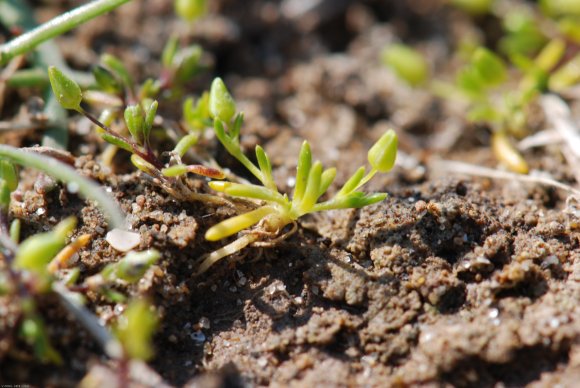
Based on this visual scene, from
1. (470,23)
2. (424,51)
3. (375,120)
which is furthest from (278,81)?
(470,23)

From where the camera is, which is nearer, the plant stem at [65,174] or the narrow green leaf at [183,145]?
the plant stem at [65,174]

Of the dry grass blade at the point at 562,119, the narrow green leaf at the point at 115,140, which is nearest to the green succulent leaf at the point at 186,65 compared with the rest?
the narrow green leaf at the point at 115,140

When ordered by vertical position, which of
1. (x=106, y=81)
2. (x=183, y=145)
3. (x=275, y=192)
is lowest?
(x=275, y=192)

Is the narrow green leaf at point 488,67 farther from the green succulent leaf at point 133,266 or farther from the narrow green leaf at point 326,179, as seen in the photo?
the green succulent leaf at point 133,266

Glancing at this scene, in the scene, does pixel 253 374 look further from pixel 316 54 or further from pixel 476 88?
pixel 316 54

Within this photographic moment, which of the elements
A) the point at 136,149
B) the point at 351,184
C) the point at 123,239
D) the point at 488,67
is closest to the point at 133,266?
the point at 123,239

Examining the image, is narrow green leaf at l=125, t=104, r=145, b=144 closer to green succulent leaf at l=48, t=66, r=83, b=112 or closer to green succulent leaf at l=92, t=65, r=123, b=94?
green succulent leaf at l=48, t=66, r=83, b=112

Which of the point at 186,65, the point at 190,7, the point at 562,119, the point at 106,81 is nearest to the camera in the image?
the point at 106,81

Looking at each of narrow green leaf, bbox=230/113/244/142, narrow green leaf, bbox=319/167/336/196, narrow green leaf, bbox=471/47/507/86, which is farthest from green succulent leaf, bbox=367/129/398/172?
narrow green leaf, bbox=471/47/507/86

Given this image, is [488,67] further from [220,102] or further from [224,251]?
[224,251]
